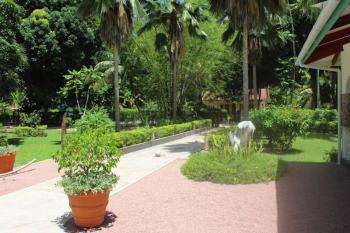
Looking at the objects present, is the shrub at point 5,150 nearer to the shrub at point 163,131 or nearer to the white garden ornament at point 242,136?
the white garden ornament at point 242,136

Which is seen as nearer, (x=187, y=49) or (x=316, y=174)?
(x=316, y=174)

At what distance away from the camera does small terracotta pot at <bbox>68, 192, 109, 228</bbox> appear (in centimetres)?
637

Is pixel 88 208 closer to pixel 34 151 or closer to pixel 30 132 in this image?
pixel 34 151

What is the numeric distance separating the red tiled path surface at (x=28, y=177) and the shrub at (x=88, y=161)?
11.1ft

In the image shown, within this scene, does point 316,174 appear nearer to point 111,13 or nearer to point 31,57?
point 111,13

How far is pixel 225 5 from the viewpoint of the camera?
16750mm

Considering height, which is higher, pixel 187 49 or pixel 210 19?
pixel 210 19

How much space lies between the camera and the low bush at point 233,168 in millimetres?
9688

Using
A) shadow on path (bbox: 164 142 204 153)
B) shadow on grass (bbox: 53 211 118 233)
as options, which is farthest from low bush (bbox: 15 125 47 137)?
shadow on grass (bbox: 53 211 118 233)

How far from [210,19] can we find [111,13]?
11.1m

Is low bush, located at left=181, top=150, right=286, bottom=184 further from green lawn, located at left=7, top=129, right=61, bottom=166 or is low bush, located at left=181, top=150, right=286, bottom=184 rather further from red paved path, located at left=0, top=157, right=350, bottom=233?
green lawn, located at left=7, top=129, right=61, bottom=166

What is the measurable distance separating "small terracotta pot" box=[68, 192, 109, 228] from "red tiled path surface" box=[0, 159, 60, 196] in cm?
352

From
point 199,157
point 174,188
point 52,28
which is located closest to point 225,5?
point 199,157

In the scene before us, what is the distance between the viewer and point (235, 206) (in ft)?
25.2
